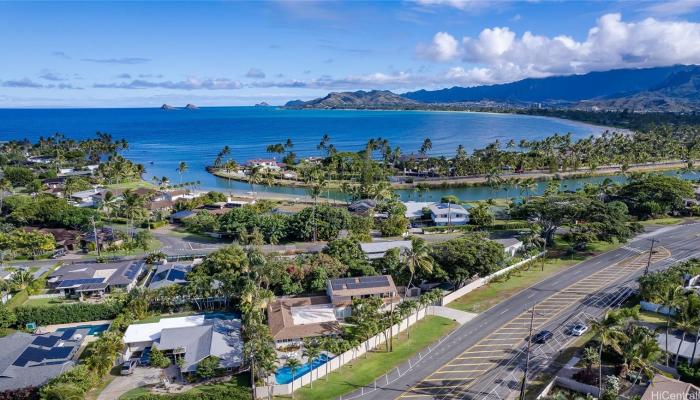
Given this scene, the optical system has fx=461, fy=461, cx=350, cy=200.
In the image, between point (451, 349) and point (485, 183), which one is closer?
point (451, 349)

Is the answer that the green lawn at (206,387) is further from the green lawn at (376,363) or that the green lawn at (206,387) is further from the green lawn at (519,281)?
the green lawn at (519,281)

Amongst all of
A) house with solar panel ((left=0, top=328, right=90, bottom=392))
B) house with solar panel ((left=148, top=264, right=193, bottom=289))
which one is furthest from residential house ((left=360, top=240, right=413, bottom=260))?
house with solar panel ((left=0, top=328, right=90, bottom=392))

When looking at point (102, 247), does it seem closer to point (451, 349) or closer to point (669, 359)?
point (451, 349)

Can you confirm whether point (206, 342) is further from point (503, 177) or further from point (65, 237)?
point (503, 177)

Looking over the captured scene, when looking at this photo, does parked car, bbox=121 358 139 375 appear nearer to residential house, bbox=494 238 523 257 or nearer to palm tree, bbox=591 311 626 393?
palm tree, bbox=591 311 626 393

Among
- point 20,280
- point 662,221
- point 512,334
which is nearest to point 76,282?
point 20,280

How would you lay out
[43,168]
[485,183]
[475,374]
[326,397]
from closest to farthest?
1. [326,397]
2. [475,374]
3. [485,183]
4. [43,168]

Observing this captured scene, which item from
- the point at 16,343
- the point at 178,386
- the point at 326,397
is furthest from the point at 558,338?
the point at 16,343
